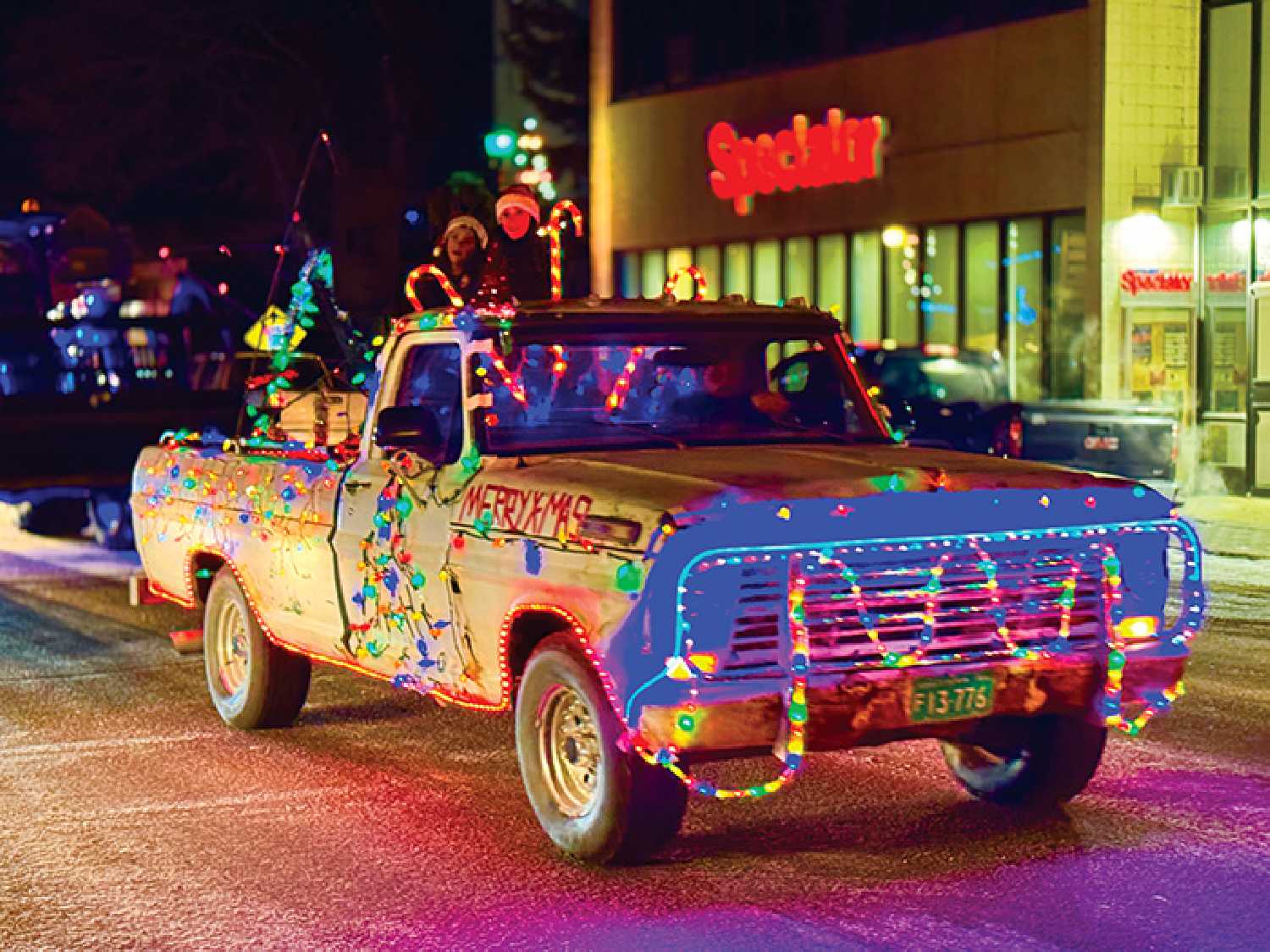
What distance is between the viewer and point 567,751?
24.6 ft

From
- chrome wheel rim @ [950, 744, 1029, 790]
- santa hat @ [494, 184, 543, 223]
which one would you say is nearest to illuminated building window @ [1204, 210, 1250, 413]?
santa hat @ [494, 184, 543, 223]

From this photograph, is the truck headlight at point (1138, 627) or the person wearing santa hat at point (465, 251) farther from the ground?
the person wearing santa hat at point (465, 251)

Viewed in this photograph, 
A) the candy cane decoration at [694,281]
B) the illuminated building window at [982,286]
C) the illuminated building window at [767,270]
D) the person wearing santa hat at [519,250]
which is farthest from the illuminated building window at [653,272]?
the candy cane decoration at [694,281]

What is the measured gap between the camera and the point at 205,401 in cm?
1956

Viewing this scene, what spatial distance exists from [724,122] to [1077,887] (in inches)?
1046

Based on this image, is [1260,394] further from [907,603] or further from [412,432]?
[907,603]

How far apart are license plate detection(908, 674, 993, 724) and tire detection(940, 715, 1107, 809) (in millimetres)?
486

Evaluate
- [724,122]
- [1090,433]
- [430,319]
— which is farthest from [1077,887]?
[724,122]

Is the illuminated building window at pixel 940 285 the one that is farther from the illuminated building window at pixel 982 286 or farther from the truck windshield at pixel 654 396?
the truck windshield at pixel 654 396

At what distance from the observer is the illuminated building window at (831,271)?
3091cm

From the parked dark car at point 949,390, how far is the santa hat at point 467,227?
10.7m

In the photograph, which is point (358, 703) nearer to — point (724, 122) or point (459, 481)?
point (459, 481)

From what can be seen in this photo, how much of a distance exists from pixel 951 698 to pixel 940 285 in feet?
73.0

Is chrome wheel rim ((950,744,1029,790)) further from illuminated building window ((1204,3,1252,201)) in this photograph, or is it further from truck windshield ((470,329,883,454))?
illuminated building window ((1204,3,1252,201))
